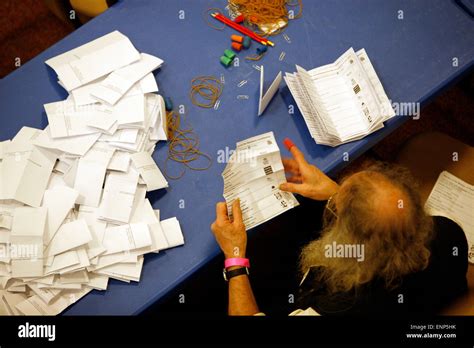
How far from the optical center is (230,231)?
5.53 feet

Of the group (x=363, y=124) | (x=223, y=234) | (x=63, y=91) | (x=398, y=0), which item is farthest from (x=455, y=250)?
(x=63, y=91)

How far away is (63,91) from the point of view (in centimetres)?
193

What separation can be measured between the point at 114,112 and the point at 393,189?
1055 millimetres

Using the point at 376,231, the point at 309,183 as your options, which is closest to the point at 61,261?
the point at 309,183

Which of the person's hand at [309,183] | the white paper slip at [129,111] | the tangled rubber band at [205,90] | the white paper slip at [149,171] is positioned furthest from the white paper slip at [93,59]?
the person's hand at [309,183]

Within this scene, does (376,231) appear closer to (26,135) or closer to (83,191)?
(83,191)

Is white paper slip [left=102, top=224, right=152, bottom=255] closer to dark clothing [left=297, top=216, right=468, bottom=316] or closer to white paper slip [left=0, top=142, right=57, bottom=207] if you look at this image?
white paper slip [left=0, top=142, right=57, bottom=207]

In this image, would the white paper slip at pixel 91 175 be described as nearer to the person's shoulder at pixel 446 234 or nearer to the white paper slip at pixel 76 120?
the white paper slip at pixel 76 120

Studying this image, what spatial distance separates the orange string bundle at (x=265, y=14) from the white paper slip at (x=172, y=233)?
0.90 m

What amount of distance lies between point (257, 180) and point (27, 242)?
2.74 feet

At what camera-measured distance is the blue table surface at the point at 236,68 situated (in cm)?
179

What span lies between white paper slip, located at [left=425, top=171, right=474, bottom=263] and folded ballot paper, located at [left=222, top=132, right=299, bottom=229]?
68cm

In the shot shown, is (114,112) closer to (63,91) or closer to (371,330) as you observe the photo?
(63,91)

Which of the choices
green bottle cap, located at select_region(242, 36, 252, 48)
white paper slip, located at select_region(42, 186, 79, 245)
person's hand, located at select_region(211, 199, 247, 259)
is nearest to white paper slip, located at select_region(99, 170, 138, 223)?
white paper slip, located at select_region(42, 186, 79, 245)
